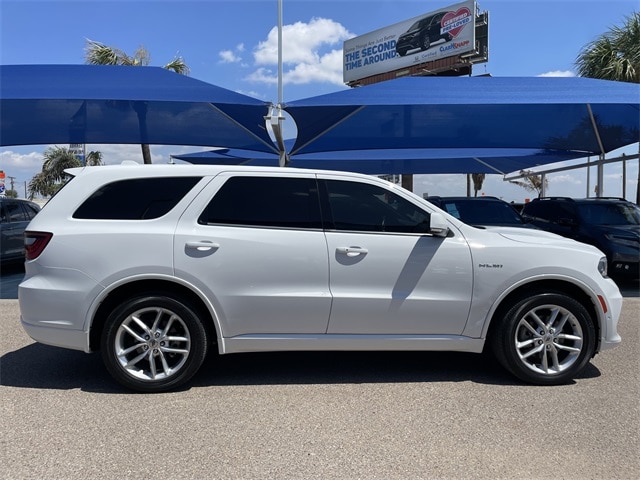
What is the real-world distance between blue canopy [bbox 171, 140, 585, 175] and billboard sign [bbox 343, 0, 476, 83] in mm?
17544

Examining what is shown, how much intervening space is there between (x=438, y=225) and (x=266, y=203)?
1.45 metres

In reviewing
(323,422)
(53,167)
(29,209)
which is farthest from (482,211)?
(53,167)

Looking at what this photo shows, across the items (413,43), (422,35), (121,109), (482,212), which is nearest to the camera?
(121,109)

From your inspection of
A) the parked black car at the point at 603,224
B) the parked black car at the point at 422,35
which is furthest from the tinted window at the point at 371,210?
the parked black car at the point at 422,35

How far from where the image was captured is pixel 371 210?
414cm

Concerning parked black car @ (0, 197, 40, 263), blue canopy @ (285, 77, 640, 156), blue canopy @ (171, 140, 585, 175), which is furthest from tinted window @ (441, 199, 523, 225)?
parked black car @ (0, 197, 40, 263)

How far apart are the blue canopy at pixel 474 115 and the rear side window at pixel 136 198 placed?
4683mm

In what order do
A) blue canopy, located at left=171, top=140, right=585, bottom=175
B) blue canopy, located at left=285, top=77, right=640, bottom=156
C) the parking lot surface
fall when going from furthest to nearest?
1. blue canopy, located at left=171, top=140, right=585, bottom=175
2. blue canopy, located at left=285, top=77, right=640, bottom=156
3. the parking lot surface

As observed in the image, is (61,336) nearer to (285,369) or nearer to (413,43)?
(285,369)

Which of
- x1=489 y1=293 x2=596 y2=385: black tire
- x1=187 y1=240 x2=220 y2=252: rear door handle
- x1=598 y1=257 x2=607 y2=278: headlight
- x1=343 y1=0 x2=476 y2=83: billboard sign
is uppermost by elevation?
x1=343 y1=0 x2=476 y2=83: billboard sign

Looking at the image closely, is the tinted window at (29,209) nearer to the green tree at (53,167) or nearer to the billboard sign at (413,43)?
the billboard sign at (413,43)

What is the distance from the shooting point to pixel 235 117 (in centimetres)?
949

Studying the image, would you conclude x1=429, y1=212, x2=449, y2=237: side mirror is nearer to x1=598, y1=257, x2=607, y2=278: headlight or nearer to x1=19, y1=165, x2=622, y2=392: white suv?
x1=19, y1=165, x2=622, y2=392: white suv

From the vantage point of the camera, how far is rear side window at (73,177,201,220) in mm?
4000
